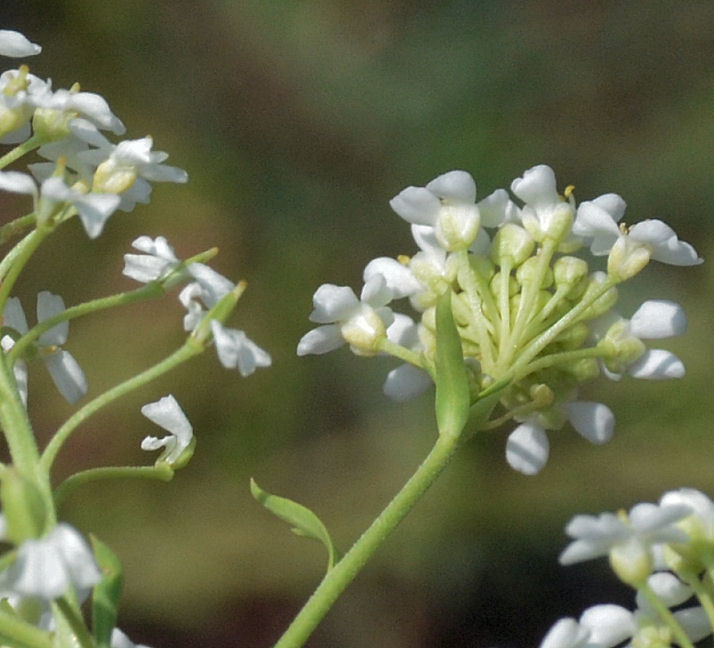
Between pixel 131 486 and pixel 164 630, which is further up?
pixel 131 486

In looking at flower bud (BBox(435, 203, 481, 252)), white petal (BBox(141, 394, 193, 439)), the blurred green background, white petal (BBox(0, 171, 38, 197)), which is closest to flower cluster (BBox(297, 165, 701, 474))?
flower bud (BBox(435, 203, 481, 252))

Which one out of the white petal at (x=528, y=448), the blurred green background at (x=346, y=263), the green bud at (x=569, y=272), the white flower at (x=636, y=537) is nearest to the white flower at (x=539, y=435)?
the white petal at (x=528, y=448)

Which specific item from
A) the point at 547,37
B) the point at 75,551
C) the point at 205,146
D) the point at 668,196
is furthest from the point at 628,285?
the point at 75,551

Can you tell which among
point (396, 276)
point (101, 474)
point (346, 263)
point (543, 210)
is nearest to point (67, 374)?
point (101, 474)

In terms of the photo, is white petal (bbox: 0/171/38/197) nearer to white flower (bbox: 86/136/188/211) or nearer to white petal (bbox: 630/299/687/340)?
white flower (bbox: 86/136/188/211)

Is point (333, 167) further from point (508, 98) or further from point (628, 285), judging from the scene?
point (628, 285)

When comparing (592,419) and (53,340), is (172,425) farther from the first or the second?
(592,419)
